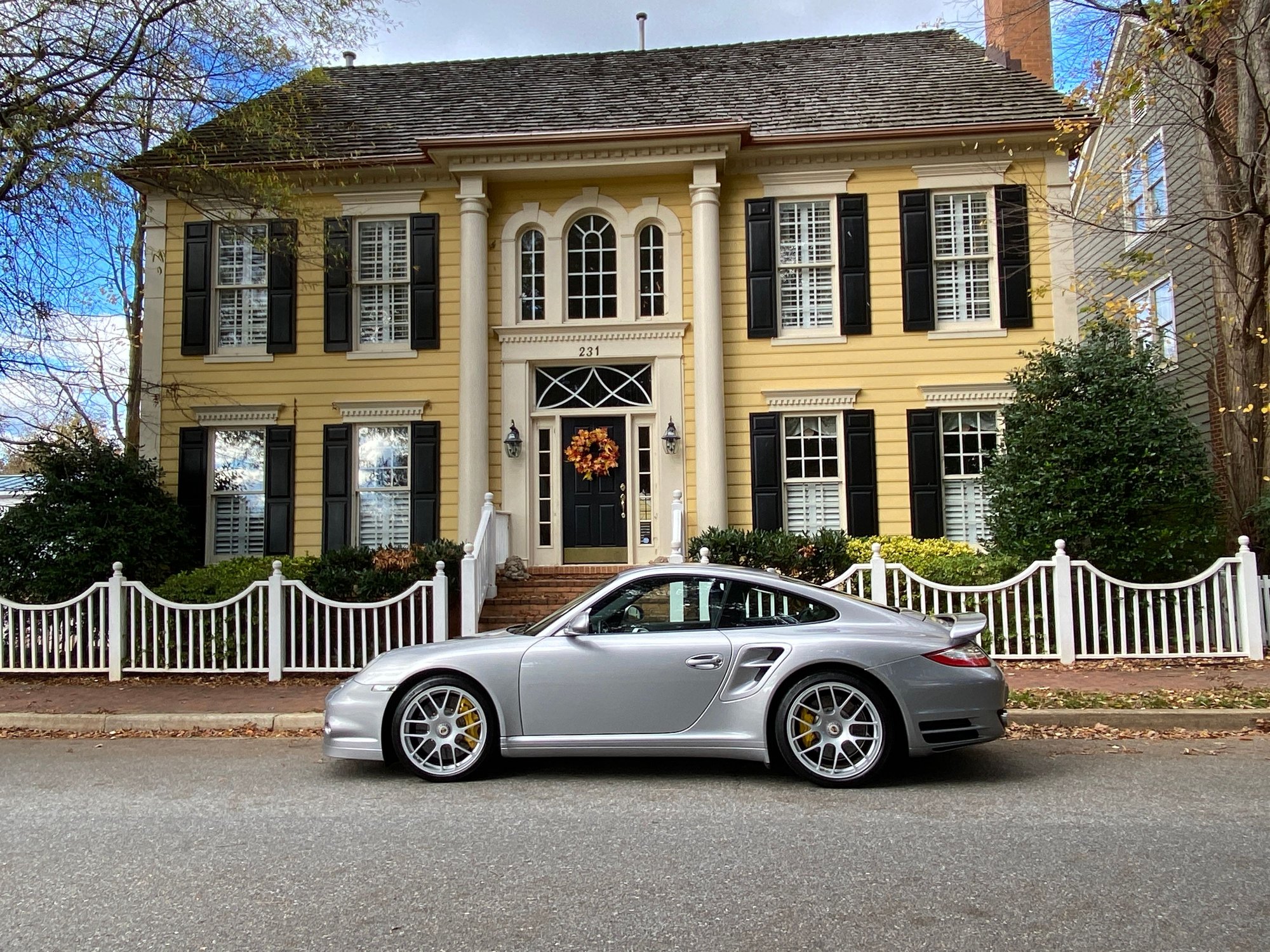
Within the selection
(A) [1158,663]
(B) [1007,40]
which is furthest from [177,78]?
(B) [1007,40]

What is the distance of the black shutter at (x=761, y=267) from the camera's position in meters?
14.1

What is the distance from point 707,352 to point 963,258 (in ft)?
13.0

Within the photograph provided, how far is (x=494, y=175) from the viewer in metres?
14.1

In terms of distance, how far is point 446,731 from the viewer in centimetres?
618

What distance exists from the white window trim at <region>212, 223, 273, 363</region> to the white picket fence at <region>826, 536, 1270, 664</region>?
9.33 metres

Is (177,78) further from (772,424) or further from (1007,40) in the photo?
(1007,40)

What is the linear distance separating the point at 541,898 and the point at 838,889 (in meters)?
1.21

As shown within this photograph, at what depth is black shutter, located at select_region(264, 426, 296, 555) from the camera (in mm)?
14305

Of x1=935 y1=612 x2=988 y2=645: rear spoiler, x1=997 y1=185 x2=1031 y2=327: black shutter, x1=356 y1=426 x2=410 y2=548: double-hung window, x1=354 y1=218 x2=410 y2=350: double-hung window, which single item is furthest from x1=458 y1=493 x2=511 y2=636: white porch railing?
x1=997 y1=185 x2=1031 y2=327: black shutter

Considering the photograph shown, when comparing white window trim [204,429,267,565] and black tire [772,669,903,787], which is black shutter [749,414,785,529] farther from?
black tire [772,669,903,787]

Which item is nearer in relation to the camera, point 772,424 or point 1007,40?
point 772,424

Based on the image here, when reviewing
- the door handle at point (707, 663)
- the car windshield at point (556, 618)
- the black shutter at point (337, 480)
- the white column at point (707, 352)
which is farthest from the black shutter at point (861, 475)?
the door handle at point (707, 663)

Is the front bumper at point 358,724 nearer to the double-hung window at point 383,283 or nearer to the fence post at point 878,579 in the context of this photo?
the fence post at point 878,579

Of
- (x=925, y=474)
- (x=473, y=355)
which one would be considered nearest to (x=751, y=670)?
(x=925, y=474)
